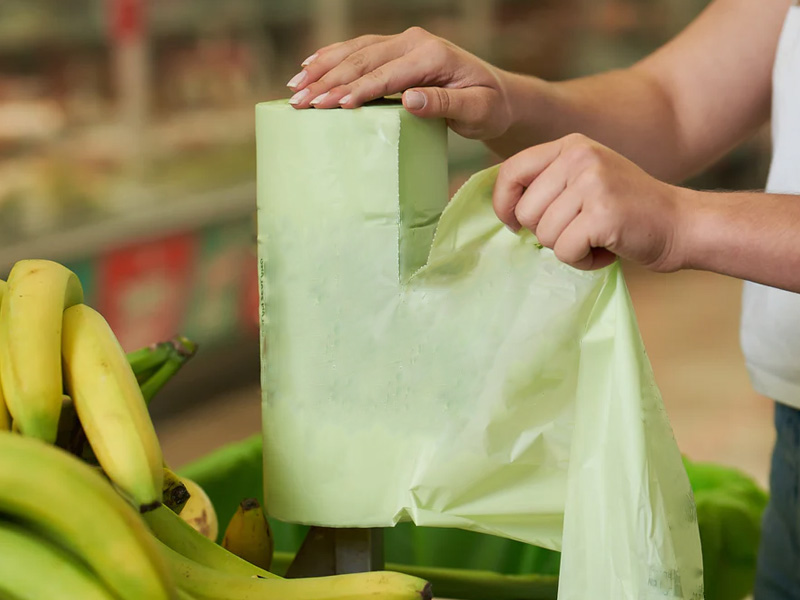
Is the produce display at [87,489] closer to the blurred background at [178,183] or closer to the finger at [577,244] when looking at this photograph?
the finger at [577,244]

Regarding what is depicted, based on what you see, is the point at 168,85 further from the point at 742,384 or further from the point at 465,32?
the point at 742,384

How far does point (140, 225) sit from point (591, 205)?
107 inches

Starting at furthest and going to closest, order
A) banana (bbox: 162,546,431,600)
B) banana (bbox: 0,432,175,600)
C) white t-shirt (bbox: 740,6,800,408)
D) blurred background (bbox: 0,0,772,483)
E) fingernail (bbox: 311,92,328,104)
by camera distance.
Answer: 1. blurred background (bbox: 0,0,772,483)
2. white t-shirt (bbox: 740,6,800,408)
3. fingernail (bbox: 311,92,328,104)
4. banana (bbox: 162,546,431,600)
5. banana (bbox: 0,432,175,600)

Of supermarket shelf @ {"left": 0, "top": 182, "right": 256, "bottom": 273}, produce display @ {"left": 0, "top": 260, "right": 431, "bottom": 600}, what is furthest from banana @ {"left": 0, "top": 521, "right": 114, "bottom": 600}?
supermarket shelf @ {"left": 0, "top": 182, "right": 256, "bottom": 273}

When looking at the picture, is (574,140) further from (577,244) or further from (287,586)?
(287,586)

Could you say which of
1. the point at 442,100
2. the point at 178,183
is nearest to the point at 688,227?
the point at 442,100

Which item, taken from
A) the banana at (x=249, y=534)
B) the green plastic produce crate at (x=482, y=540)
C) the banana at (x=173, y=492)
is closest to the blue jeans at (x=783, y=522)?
the green plastic produce crate at (x=482, y=540)

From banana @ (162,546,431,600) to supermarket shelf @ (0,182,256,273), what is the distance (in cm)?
232

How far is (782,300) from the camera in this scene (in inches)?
42.2

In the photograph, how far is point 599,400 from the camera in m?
0.77

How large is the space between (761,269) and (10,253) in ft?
8.24

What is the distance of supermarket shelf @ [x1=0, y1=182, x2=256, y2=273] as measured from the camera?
2961 mm

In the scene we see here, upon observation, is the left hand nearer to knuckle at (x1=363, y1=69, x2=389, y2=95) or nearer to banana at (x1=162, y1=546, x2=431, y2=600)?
knuckle at (x1=363, y1=69, x2=389, y2=95)

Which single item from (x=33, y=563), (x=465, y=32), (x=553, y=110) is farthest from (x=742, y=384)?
(x=33, y=563)
